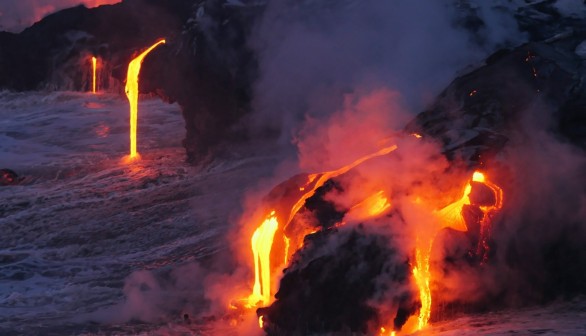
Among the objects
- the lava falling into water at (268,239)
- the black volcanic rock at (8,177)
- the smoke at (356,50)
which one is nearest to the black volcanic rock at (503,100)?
the lava falling into water at (268,239)

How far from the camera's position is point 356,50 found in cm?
1112

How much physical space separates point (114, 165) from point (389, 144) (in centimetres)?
897

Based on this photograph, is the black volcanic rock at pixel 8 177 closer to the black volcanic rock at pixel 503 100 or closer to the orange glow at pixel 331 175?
the orange glow at pixel 331 175

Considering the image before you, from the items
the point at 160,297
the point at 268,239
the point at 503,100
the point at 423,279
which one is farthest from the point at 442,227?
the point at 160,297

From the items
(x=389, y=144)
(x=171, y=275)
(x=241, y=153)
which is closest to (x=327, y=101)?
(x=241, y=153)

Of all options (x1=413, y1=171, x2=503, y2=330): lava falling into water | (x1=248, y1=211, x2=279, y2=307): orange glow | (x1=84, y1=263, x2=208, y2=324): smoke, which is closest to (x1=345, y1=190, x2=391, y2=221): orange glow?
(x1=413, y1=171, x2=503, y2=330): lava falling into water

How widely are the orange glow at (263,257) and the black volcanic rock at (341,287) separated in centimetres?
76

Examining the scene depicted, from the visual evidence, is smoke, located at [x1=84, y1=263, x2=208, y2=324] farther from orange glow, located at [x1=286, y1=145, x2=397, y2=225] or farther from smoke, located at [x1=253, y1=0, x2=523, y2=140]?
smoke, located at [x1=253, y1=0, x2=523, y2=140]

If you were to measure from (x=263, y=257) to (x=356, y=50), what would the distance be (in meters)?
4.32

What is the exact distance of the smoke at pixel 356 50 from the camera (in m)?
9.09

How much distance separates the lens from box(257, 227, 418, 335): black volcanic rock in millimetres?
6340

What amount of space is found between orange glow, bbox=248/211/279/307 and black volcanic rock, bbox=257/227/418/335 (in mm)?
764

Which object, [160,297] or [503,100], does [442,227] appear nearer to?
[503,100]

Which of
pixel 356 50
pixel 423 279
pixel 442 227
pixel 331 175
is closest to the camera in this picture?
pixel 423 279
